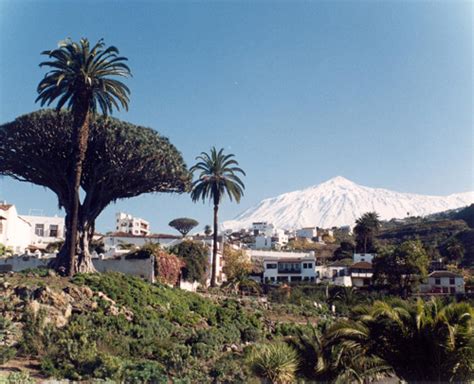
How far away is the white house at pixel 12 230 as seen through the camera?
193ft

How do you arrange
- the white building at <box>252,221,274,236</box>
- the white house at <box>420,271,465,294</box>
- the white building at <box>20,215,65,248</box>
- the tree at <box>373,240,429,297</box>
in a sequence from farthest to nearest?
the white building at <box>252,221,274,236</box> → the white building at <box>20,215,65,248</box> → the white house at <box>420,271,465,294</box> → the tree at <box>373,240,429,297</box>

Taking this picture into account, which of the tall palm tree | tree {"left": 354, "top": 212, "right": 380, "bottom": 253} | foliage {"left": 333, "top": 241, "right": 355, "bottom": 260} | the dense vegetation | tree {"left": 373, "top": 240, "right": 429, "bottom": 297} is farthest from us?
foliage {"left": 333, "top": 241, "right": 355, "bottom": 260}

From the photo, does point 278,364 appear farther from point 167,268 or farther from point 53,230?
point 53,230

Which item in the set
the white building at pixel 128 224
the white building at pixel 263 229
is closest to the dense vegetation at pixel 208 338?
the white building at pixel 128 224

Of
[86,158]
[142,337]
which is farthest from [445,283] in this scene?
[142,337]

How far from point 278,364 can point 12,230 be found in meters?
52.5

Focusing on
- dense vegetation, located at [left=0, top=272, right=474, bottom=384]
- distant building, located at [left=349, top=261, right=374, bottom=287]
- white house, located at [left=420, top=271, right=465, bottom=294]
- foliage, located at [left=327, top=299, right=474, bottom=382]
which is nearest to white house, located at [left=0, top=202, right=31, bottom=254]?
dense vegetation, located at [left=0, top=272, right=474, bottom=384]

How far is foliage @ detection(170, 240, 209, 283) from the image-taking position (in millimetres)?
49366

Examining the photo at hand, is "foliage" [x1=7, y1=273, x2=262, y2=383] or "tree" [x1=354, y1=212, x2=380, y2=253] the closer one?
"foliage" [x1=7, y1=273, x2=262, y2=383]

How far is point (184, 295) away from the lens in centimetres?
4069

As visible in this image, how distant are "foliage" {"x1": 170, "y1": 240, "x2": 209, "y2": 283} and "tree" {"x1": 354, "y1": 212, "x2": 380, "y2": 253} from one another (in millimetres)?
58141

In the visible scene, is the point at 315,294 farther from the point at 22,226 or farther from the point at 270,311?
the point at 22,226

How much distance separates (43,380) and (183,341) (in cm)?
1070

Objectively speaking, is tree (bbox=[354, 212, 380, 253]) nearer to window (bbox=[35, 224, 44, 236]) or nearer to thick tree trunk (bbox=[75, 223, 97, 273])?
window (bbox=[35, 224, 44, 236])
